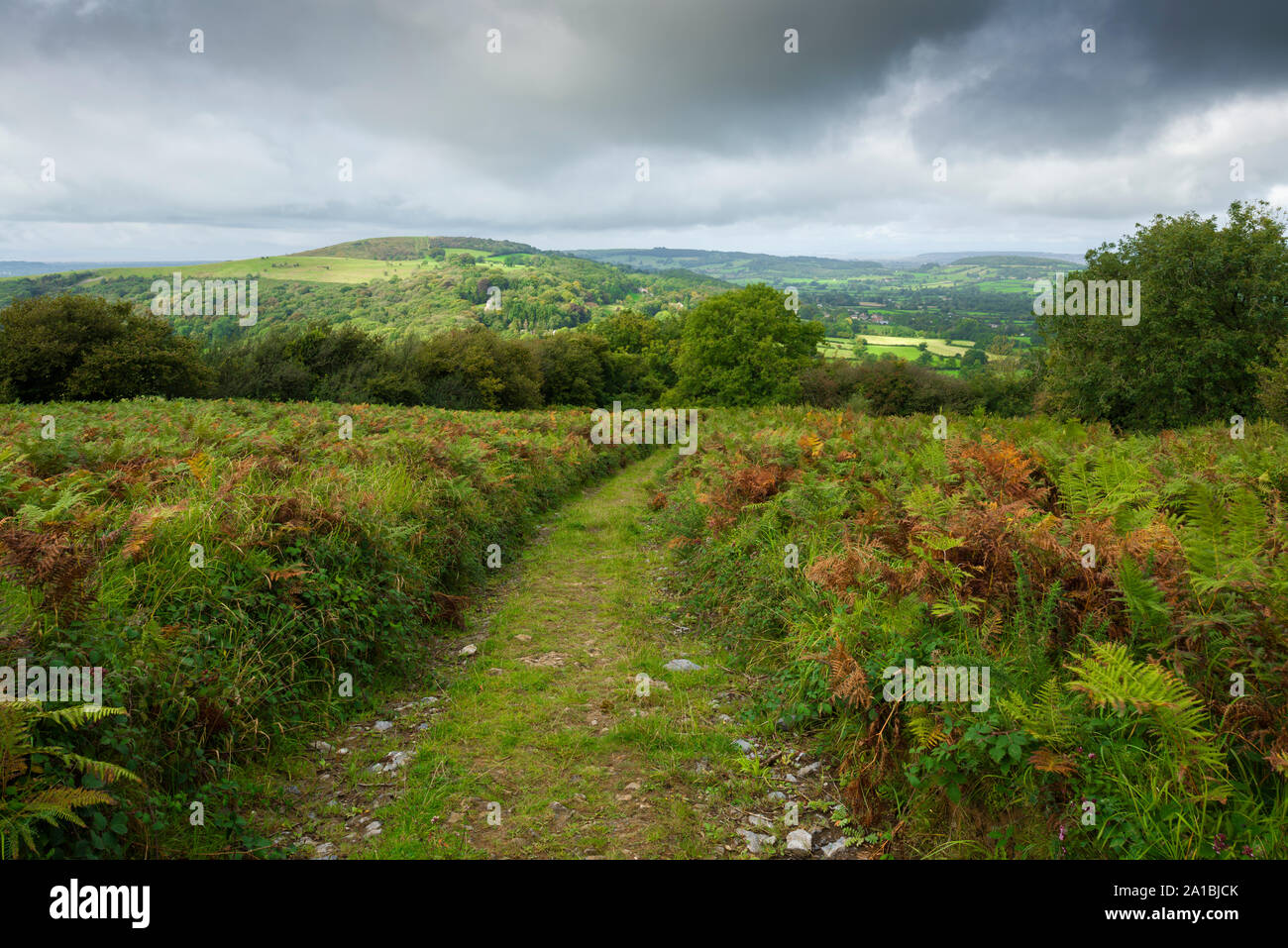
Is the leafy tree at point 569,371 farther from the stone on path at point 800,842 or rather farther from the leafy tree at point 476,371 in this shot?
the stone on path at point 800,842

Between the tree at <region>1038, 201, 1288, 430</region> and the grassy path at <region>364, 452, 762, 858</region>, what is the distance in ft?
101

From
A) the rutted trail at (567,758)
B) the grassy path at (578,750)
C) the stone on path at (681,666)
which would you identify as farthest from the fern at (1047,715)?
the stone on path at (681,666)

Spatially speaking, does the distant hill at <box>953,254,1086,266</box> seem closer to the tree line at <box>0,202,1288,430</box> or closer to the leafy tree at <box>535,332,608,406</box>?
the tree line at <box>0,202,1288,430</box>

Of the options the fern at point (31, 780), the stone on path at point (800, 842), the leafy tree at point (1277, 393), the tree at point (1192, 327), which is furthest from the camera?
the tree at point (1192, 327)

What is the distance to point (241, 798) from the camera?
148 inches

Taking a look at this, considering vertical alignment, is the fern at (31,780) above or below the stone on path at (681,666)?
above

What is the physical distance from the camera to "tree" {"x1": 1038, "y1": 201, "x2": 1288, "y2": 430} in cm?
2698

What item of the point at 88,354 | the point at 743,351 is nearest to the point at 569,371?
the point at 743,351

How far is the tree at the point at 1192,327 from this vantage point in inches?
1062

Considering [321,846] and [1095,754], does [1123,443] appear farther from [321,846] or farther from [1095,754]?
[321,846]

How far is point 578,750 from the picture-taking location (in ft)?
15.1

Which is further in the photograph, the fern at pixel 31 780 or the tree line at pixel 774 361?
the tree line at pixel 774 361

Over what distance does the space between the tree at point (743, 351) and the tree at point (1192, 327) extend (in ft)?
63.5
